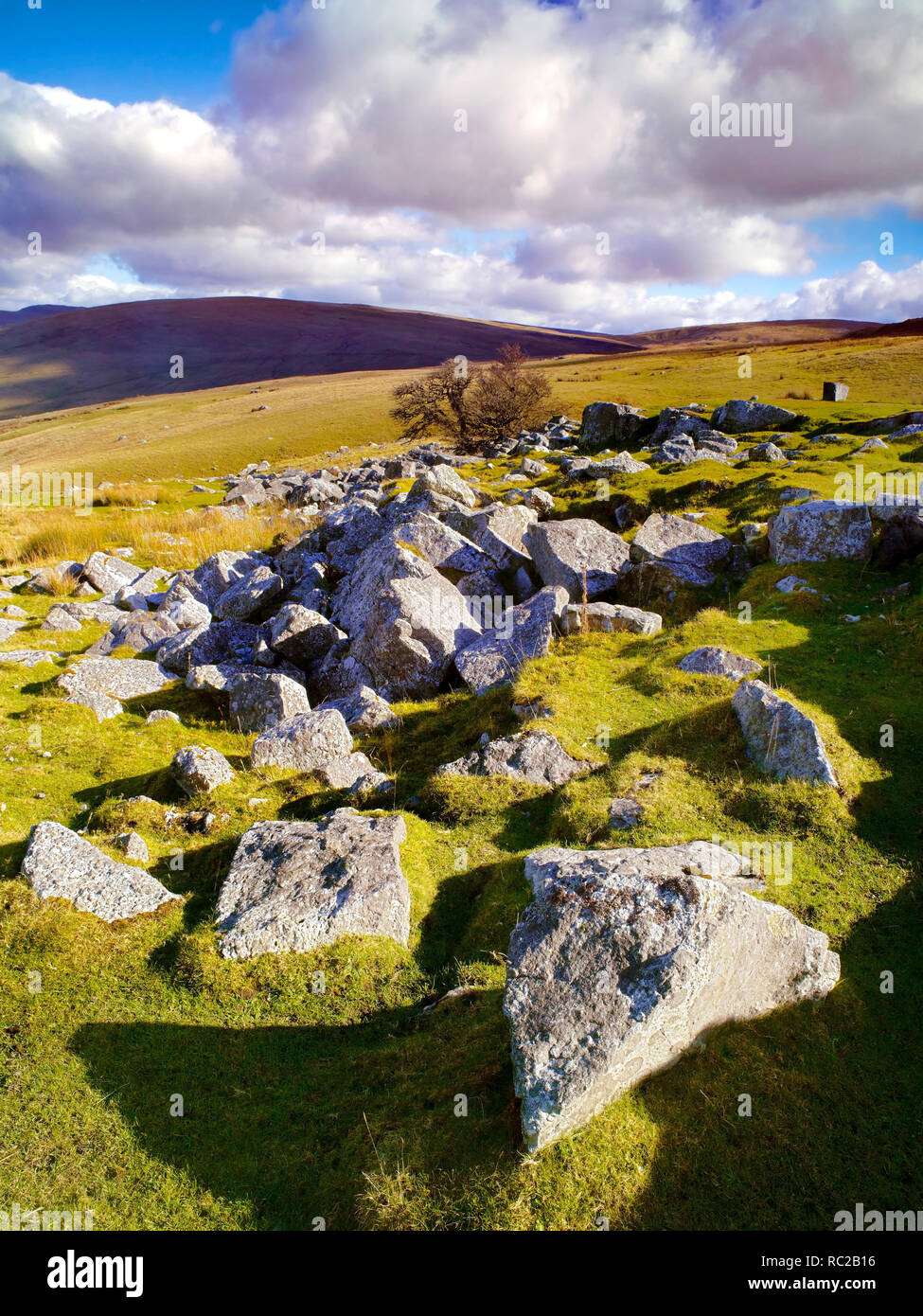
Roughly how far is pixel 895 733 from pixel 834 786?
212cm

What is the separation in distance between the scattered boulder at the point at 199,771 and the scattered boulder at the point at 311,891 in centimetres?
222

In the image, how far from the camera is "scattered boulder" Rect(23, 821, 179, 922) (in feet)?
24.9

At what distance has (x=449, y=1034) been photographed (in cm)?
643

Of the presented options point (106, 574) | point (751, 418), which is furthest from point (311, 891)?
point (751, 418)

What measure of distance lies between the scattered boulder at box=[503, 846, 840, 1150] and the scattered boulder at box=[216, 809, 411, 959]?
2130mm

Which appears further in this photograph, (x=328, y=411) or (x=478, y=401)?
(x=328, y=411)

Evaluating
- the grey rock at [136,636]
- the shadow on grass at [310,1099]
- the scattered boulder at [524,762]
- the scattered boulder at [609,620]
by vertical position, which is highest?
the scattered boulder at [609,620]

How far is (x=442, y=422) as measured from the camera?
49.8m

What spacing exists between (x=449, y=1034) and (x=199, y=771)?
567cm

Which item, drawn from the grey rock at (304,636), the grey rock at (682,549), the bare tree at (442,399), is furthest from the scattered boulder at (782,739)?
the bare tree at (442,399)

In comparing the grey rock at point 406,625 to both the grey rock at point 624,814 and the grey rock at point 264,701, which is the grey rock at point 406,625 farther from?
the grey rock at point 624,814

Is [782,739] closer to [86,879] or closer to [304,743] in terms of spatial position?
[304,743]

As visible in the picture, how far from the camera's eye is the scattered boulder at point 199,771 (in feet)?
34.0
